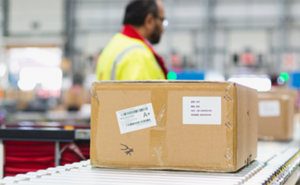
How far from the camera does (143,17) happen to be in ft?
8.10

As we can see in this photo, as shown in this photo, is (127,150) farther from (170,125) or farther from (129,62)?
(129,62)

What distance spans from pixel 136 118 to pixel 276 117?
5.16 ft

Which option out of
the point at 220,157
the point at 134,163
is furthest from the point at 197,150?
the point at 134,163

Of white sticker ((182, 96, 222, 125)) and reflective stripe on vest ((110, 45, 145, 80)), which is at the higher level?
reflective stripe on vest ((110, 45, 145, 80))

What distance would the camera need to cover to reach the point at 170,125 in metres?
1.33

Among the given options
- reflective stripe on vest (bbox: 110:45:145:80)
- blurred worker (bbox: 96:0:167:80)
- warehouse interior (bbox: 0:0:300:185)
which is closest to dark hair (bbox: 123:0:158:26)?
blurred worker (bbox: 96:0:167:80)

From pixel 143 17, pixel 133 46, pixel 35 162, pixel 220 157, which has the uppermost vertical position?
pixel 143 17

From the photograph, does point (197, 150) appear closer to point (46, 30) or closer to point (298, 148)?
point (298, 148)

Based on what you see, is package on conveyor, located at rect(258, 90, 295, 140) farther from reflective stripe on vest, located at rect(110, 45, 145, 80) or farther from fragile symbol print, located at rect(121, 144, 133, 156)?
fragile symbol print, located at rect(121, 144, 133, 156)

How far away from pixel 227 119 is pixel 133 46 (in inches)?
39.2

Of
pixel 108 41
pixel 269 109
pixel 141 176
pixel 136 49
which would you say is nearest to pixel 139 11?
pixel 136 49

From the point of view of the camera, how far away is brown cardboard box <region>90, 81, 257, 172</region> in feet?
4.25

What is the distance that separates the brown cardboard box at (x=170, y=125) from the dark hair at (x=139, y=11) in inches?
45.3

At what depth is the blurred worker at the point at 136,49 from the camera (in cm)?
212
